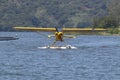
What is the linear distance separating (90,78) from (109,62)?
12.0 m

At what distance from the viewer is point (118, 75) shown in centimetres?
3666

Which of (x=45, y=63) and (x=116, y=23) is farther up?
(x=45, y=63)

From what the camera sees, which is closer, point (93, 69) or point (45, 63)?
point (93, 69)

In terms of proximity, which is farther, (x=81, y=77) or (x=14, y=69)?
(x=14, y=69)

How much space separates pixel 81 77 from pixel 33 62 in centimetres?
1242

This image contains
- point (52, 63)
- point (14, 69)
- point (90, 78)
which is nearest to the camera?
point (90, 78)

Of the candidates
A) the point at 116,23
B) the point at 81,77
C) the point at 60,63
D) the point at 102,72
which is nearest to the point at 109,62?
the point at 60,63

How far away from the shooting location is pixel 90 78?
3544cm

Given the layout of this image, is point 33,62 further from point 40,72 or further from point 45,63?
point 40,72

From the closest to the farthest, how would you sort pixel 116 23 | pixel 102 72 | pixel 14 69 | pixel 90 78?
pixel 90 78 → pixel 102 72 → pixel 14 69 → pixel 116 23

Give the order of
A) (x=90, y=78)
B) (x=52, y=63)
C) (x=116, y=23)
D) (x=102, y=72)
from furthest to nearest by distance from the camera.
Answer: (x=116, y=23), (x=52, y=63), (x=102, y=72), (x=90, y=78)

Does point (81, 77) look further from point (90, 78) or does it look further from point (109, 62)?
point (109, 62)

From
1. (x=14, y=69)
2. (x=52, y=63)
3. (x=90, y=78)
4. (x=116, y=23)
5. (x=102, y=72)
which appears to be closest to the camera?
(x=90, y=78)

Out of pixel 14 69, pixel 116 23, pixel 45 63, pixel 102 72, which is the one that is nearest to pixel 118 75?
pixel 102 72
